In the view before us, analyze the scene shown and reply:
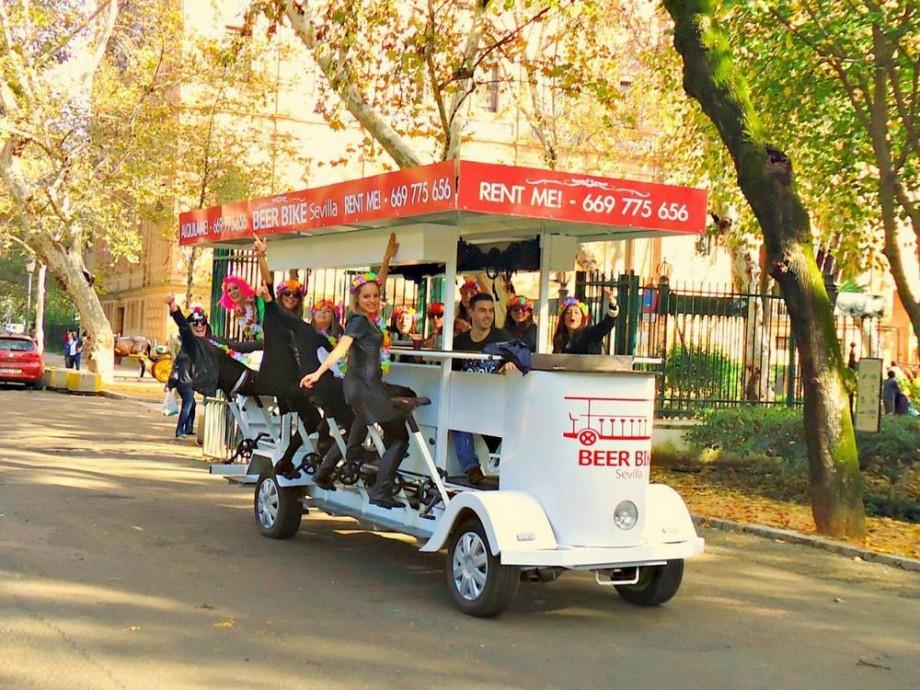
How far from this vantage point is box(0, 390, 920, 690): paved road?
5.62 metres

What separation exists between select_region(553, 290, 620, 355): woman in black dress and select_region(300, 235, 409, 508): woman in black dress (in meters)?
1.46

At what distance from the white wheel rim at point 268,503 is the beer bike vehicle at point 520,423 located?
174mm

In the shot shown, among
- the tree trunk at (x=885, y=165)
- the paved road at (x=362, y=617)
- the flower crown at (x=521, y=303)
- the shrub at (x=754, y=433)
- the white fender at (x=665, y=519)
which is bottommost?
the paved road at (x=362, y=617)

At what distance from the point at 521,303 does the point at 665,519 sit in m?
2.34

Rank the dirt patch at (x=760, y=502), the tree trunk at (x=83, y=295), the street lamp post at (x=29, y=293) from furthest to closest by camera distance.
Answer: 1. the street lamp post at (x=29, y=293)
2. the tree trunk at (x=83, y=295)
3. the dirt patch at (x=760, y=502)

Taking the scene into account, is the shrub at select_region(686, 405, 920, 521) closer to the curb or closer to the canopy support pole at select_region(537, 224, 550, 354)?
the curb

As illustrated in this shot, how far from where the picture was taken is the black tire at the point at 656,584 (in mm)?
7219

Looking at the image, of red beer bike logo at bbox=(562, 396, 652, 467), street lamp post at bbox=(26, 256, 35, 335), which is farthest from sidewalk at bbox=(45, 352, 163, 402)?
red beer bike logo at bbox=(562, 396, 652, 467)

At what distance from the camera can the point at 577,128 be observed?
28297 mm

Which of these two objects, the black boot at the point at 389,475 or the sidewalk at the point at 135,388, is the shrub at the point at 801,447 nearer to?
the black boot at the point at 389,475

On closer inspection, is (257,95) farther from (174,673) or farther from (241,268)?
(174,673)

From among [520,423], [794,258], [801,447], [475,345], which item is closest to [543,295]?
[475,345]

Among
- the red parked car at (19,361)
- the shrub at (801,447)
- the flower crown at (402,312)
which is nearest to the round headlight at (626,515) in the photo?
the flower crown at (402,312)

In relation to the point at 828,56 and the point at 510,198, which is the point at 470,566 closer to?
the point at 510,198
